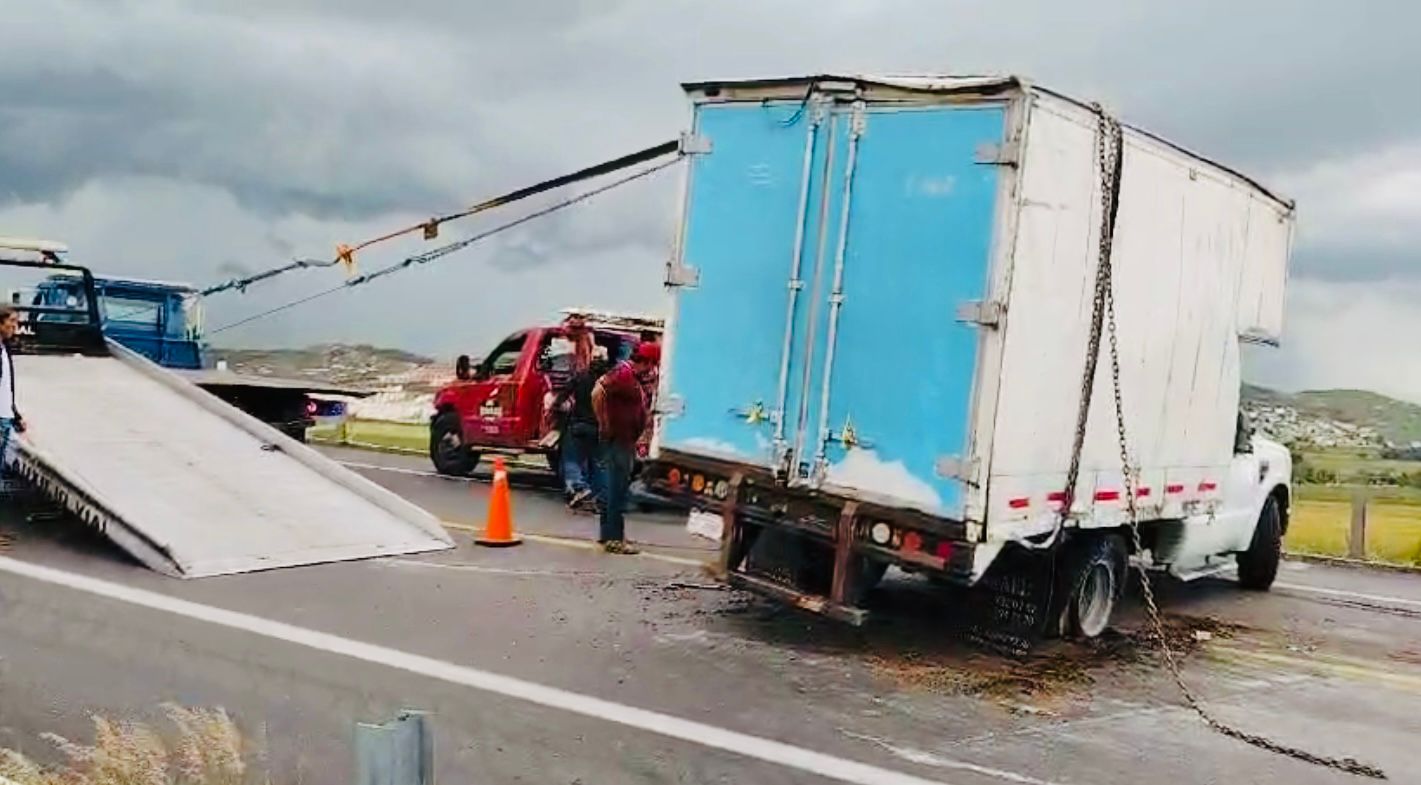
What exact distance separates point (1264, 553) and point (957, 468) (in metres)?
5.92

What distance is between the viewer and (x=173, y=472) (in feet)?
38.3

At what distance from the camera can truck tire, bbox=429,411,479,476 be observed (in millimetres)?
18531

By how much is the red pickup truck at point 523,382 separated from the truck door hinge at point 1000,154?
9606mm

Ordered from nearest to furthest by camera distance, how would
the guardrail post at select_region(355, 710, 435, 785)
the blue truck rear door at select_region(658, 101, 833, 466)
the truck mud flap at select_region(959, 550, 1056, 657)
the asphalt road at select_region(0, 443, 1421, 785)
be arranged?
the guardrail post at select_region(355, 710, 435, 785) → the asphalt road at select_region(0, 443, 1421, 785) → the blue truck rear door at select_region(658, 101, 833, 466) → the truck mud flap at select_region(959, 550, 1056, 657)

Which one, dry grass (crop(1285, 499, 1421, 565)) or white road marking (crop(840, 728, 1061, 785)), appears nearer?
white road marking (crop(840, 728, 1061, 785))

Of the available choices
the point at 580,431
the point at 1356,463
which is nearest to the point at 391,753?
the point at 580,431

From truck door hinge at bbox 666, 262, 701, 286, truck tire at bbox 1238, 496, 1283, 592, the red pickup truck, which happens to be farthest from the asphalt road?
the red pickup truck

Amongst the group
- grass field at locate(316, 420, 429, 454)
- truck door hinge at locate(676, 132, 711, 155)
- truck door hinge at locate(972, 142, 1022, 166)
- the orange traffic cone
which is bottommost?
grass field at locate(316, 420, 429, 454)

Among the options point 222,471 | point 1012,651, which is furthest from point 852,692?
point 222,471

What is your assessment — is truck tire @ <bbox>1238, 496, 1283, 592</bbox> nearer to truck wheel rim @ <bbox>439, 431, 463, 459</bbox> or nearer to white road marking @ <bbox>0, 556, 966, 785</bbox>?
white road marking @ <bbox>0, 556, 966, 785</bbox>

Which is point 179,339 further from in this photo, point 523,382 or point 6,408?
point 6,408

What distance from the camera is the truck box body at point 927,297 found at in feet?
25.8

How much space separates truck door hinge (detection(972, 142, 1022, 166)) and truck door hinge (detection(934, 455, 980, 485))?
1641 mm

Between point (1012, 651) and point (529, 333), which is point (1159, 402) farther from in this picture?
point (529, 333)
